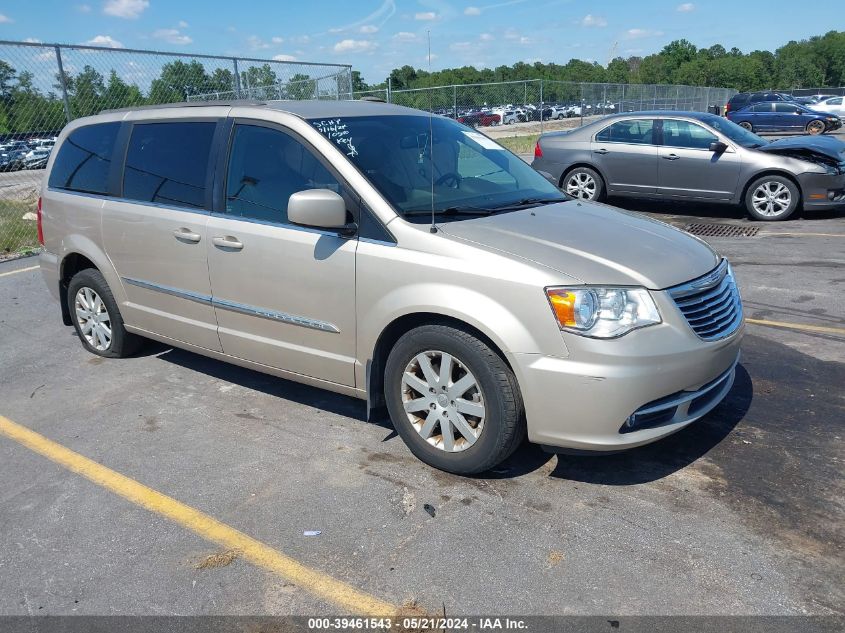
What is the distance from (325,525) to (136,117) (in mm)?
3312

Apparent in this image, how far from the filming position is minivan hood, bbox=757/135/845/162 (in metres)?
9.89

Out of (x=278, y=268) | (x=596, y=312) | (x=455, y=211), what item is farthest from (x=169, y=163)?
(x=596, y=312)

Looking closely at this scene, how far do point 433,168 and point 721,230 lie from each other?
6.97 metres

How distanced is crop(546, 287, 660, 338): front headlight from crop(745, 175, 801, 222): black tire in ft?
26.7

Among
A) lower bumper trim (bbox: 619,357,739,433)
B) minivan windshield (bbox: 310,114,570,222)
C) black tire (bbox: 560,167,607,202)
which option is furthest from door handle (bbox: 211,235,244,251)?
black tire (bbox: 560,167,607,202)

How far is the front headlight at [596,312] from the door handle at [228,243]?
1938 mm

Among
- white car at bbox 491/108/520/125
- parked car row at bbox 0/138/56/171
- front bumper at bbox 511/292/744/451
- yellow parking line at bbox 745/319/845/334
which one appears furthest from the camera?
white car at bbox 491/108/520/125

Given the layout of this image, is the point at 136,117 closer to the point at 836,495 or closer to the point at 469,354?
the point at 469,354

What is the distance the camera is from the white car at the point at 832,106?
112 ft

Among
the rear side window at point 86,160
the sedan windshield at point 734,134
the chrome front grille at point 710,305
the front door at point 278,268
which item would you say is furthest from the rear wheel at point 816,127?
the front door at point 278,268

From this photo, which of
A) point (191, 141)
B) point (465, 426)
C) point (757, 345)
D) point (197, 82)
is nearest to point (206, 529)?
point (465, 426)

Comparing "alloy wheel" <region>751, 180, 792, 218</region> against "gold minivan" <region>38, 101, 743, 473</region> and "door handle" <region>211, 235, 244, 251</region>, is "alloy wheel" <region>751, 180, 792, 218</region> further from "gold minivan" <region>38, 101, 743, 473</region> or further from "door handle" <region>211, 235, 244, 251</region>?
"door handle" <region>211, 235, 244, 251</region>

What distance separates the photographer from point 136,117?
4.93 m

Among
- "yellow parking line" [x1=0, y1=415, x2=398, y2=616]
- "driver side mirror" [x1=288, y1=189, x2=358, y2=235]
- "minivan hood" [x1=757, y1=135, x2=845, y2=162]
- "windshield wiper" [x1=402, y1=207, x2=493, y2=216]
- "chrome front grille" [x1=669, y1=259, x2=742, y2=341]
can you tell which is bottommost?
"yellow parking line" [x1=0, y1=415, x2=398, y2=616]
